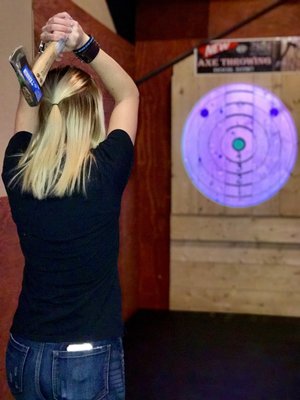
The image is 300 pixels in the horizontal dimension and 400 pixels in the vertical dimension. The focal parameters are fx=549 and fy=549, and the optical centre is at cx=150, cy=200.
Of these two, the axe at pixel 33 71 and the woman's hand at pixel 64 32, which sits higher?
the woman's hand at pixel 64 32

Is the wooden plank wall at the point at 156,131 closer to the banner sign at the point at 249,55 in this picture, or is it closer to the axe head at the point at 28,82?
the banner sign at the point at 249,55

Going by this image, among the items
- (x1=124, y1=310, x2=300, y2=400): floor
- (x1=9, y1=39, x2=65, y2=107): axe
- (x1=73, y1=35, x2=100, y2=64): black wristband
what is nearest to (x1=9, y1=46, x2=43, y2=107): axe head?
(x1=9, y1=39, x2=65, y2=107): axe

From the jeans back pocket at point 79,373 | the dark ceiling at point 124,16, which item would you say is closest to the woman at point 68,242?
the jeans back pocket at point 79,373

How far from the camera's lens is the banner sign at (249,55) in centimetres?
326

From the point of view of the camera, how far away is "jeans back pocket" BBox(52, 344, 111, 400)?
3.39 feet

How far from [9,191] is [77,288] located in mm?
237

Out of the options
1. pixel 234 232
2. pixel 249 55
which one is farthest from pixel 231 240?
pixel 249 55

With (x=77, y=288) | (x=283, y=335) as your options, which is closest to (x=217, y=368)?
(x=283, y=335)

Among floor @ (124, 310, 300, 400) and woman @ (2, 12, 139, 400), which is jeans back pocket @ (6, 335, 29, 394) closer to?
woman @ (2, 12, 139, 400)

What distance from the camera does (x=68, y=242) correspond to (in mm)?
1032

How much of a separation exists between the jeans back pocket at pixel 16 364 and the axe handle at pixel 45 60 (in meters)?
0.52

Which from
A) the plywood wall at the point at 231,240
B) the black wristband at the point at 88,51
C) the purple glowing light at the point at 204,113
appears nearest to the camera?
the black wristband at the point at 88,51

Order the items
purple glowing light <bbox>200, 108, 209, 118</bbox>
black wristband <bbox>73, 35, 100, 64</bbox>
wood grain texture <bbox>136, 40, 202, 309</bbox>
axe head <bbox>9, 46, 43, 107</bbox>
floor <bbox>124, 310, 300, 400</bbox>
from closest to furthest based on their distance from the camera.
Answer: axe head <bbox>9, 46, 43, 107</bbox>, black wristband <bbox>73, 35, 100, 64</bbox>, floor <bbox>124, 310, 300, 400</bbox>, purple glowing light <bbox>200, 108, 209, 118</bbox>, wood grain texture <bbox>136, 40, 202, 309</bbox>

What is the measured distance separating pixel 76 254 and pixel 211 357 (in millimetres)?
1894
